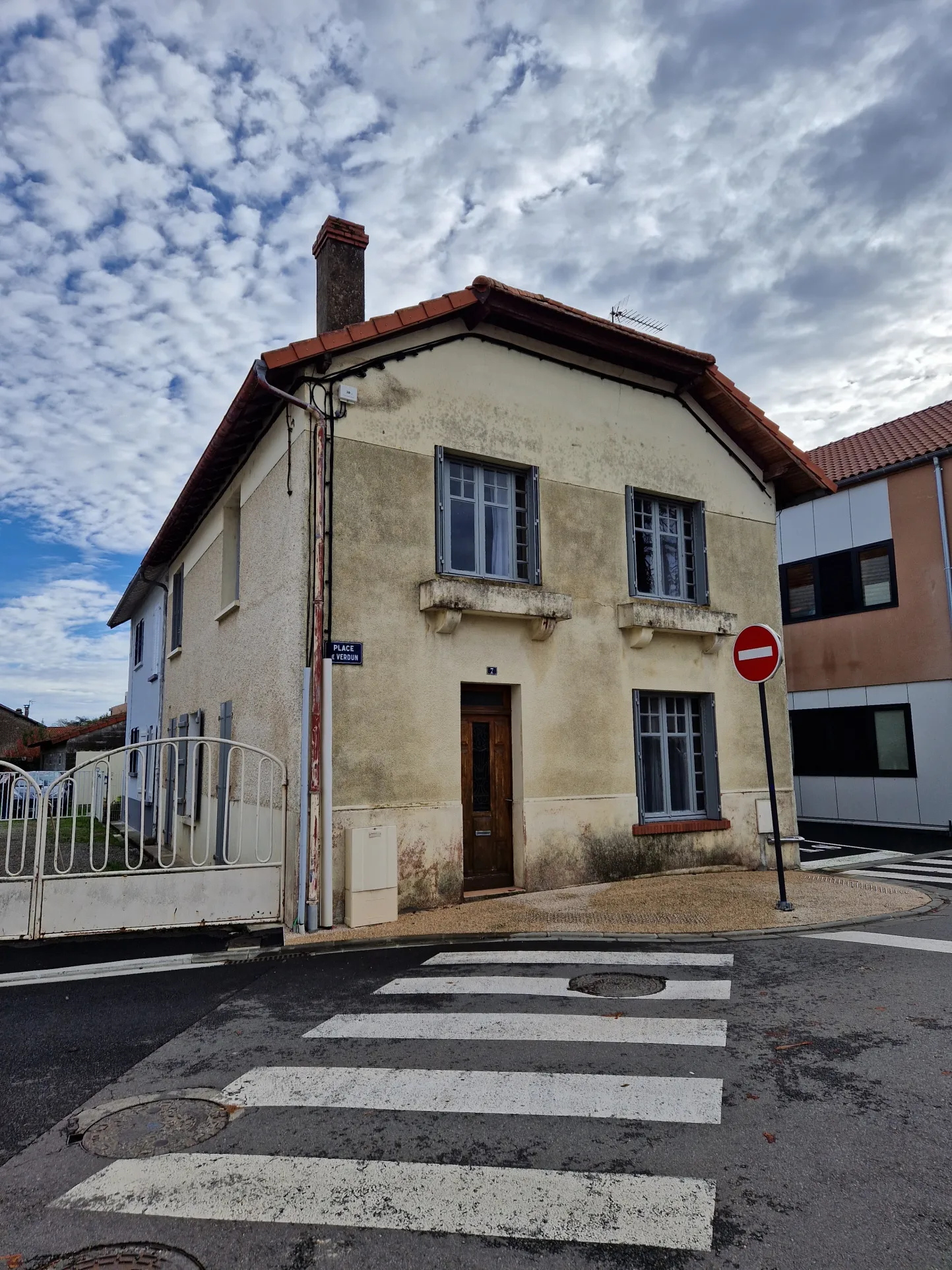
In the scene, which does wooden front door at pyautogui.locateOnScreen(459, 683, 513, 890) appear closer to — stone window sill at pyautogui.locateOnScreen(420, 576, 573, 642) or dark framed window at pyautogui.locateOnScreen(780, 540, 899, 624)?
stone window sill at pyautogui.locateOnScreen(420, 576, 573, 642)

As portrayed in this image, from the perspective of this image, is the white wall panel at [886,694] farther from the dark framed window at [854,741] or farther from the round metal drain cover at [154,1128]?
the round metal drain cover at [154,1128]

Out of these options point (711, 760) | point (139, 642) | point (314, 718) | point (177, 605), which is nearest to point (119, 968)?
point (314, 718)

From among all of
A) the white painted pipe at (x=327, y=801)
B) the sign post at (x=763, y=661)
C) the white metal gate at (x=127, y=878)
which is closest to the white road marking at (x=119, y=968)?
the white metal gate at (x=127, y=878)

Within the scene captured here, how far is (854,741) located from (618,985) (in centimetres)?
1381

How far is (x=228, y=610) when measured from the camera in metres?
12.2

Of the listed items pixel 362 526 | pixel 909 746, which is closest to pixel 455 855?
pixel 362 526

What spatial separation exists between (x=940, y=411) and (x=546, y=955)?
667 inches

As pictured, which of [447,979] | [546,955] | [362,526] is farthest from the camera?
[362,526]

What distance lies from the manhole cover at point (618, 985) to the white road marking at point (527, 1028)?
0.55 m

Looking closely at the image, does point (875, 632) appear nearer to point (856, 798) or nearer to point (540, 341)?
point (856, 798)

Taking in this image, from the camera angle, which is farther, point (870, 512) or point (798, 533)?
point (798, 533)

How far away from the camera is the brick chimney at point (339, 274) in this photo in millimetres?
10922

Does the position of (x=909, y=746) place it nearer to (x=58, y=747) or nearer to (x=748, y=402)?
(x=748, y=402)

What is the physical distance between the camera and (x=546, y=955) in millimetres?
7309
